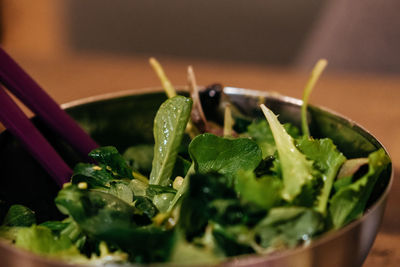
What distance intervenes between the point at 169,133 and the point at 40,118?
0.16 metres

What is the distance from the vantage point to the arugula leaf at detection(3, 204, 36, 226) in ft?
1.44

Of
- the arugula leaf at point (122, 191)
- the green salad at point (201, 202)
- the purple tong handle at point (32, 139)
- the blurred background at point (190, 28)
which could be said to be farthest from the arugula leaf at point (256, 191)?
the blurred background at point (190, 28)

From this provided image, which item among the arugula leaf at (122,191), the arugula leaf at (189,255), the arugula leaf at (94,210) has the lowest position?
the arugula leaf at (122,191)

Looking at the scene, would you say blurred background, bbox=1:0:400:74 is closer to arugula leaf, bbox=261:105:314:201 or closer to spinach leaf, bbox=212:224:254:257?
arugula leaf, bbox=261:105:314:201

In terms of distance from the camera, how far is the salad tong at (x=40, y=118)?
0.49 meters

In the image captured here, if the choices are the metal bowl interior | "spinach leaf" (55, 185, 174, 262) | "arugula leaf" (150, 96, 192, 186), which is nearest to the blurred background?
the metal bowl interior

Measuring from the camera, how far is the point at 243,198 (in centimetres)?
34

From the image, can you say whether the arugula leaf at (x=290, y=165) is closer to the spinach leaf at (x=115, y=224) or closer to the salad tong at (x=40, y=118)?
the spinach leaf at (x=115, y=224)

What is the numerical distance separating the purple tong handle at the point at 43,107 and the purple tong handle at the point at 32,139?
0.02 metres

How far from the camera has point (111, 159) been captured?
0.48 m

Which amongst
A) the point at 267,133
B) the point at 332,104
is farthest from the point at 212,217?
the point at 332,104

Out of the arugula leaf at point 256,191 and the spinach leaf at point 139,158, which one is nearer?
the arugula leaf at point 256,191

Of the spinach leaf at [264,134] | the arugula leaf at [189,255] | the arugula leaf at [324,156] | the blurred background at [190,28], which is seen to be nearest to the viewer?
the arugula leaf at [189,255]

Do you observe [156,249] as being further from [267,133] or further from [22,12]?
[22,12]
